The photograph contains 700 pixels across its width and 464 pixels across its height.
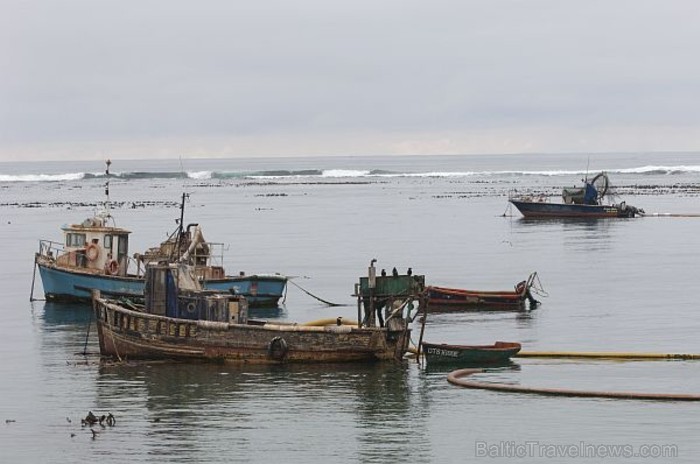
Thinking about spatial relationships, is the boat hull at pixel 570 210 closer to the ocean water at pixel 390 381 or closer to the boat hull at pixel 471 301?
the ocean water at pixel 390 381

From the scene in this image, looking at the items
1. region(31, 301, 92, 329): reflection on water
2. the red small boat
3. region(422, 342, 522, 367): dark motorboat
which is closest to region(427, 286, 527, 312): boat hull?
the red small boat

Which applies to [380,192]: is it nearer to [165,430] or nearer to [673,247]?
[673,247]

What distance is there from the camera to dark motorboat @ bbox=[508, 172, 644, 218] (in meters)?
107

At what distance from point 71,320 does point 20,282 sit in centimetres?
1548

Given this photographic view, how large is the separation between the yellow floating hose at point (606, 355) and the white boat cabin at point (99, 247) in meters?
18.8

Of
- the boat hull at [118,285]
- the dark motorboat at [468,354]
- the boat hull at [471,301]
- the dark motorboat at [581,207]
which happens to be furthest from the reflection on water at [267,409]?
the dark motorboat at [581,207]

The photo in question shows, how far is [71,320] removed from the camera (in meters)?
48.8

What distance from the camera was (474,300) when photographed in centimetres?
5031

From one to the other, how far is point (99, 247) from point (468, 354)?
19.4 meters

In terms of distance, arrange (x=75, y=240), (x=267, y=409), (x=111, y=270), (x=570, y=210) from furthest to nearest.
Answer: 1. (x=570, y=210)
2. (x=75, y=240)
3. (x=111, y=270)
4. (x=267, y=409)

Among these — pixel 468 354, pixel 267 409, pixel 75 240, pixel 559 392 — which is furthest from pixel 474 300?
A: pixel 267 409

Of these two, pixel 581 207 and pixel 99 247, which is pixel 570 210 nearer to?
pixel 581 207

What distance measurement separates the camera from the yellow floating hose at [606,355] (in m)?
38.3

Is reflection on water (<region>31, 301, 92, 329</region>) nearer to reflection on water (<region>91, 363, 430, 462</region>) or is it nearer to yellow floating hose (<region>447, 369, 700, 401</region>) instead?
reflection on water (<region>91, 363, 430, 462</region>)
